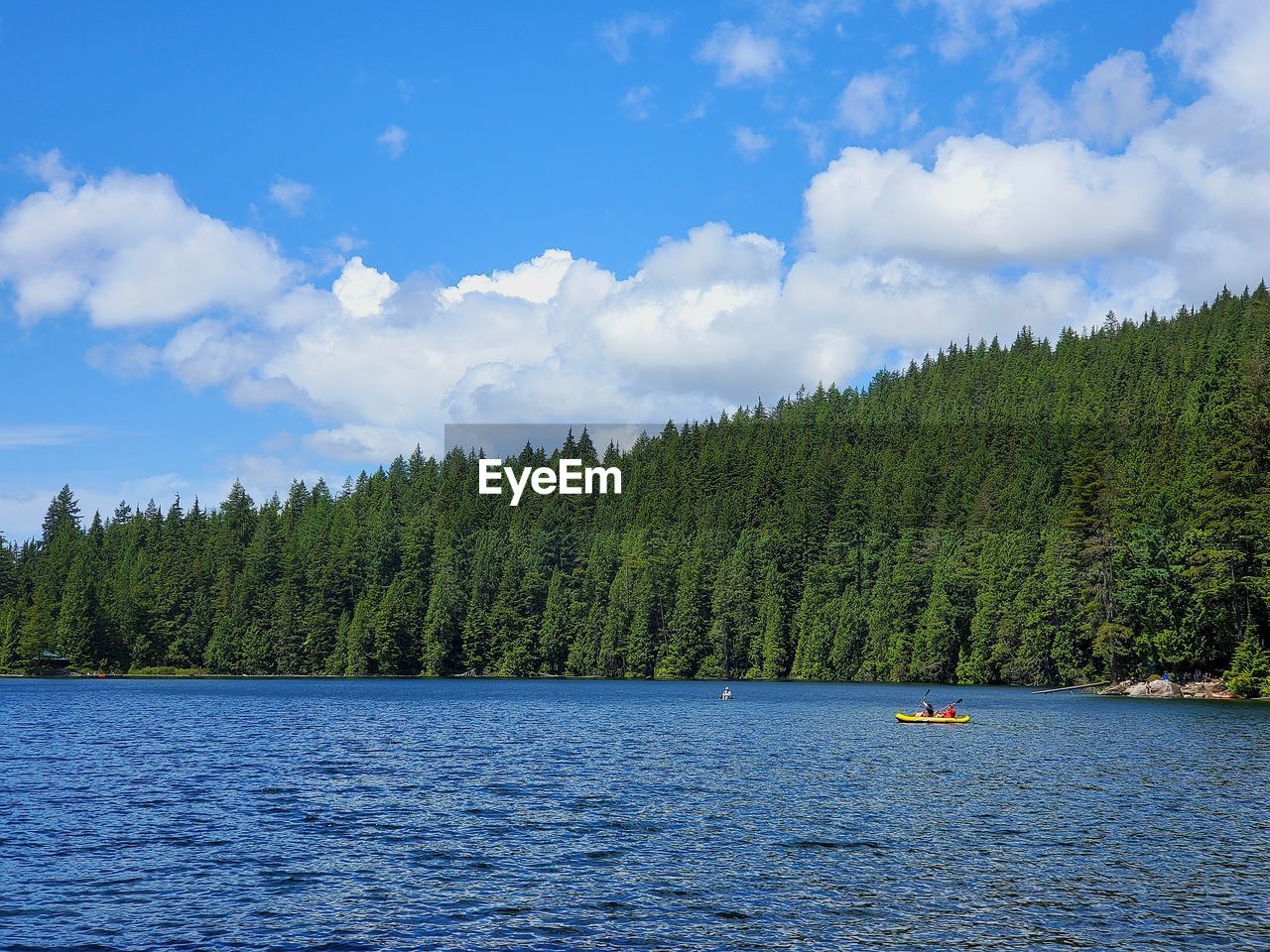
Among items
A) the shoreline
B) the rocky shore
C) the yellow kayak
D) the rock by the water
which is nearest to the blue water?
the yellow kayak

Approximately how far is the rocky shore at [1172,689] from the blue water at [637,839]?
35.8 meters

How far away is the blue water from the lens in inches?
1059

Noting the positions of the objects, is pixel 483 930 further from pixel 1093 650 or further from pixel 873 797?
pixel 1093 650

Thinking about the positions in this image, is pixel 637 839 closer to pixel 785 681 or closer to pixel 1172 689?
pixel 1172 689

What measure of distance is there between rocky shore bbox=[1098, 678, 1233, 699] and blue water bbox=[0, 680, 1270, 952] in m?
35.8

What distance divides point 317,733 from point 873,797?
142ft

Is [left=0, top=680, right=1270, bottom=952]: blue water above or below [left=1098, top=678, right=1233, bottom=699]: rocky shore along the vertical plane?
below

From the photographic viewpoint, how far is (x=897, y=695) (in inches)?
5007

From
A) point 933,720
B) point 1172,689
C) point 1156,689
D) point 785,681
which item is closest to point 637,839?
point 933,720

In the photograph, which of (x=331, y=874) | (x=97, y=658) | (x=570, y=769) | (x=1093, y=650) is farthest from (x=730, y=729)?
(x=97, y=658)

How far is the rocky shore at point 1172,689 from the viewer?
359ft

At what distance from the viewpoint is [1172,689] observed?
371 feet

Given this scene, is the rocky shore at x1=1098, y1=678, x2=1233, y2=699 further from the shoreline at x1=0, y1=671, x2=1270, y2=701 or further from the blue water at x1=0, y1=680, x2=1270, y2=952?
the blue water at x1=0, y1=680, x2=1270, y2=952

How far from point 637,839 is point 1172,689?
3691 inches
